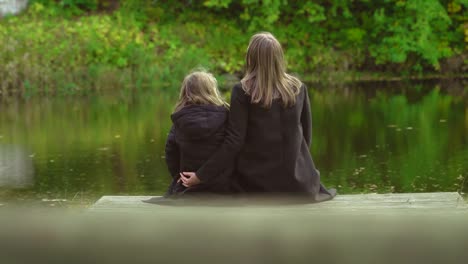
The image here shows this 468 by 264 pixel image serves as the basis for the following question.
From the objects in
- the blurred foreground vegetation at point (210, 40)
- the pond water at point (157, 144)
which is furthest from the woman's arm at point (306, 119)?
the blurred foreground vegetation at point (210, 40)

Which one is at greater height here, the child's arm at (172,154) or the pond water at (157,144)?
the child's arm at (172,154)

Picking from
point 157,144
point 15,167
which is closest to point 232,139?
point 15,167

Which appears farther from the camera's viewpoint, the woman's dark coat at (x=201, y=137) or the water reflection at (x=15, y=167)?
the water reflection at (x=15, y=167)

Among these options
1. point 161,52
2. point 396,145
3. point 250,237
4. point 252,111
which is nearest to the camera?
point 250,237

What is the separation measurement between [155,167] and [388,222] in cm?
971

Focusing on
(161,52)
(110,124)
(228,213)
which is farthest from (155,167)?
(161,52)

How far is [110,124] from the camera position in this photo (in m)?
15.7

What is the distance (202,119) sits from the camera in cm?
514

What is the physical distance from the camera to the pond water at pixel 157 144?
30.2 ft

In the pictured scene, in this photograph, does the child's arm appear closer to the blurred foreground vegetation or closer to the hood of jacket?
the hood of jacket

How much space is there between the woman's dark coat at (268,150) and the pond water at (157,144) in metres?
1.44

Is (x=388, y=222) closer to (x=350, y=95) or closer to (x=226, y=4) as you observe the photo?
(x=350, y=95)

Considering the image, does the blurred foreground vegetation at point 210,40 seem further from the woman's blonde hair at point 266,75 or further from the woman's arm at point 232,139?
the woman's blonde hair at point 266,75

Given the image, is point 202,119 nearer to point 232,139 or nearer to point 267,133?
point 232,139
